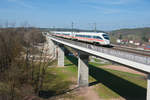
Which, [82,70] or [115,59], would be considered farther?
[82,70]

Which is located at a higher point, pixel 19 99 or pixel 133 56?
pixel 133 56

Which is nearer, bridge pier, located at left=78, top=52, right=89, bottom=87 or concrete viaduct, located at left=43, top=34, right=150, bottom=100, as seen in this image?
concrete viaduct, located at left=43, top=34, right=150, bottom=100

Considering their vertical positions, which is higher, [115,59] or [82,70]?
[115,59]

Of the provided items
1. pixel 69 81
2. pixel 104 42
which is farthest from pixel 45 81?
pixel 104 42

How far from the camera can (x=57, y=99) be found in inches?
940

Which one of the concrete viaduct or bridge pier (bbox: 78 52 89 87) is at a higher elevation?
the concrete viaduct

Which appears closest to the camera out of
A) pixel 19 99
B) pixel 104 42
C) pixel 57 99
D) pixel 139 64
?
pixel 139 64

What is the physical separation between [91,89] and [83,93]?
8.50 feet

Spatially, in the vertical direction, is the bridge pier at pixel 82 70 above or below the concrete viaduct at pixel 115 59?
below

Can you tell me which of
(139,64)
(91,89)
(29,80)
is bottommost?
(91,89)

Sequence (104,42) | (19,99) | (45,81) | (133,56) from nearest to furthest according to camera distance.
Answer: (133,56)
(19,99)
(104,42)
(45,81)

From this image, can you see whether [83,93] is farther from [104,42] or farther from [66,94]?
[104,42]

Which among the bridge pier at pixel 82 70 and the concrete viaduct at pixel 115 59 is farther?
the bridge pier at pixel 82 70

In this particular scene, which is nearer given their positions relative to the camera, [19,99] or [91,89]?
[19,99]
